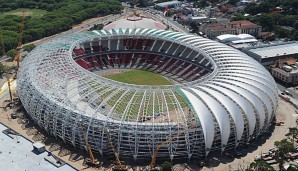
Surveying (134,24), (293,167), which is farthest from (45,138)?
(134,24)

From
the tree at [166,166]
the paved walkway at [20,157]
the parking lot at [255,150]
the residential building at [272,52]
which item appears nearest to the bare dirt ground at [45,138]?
the paved walkway at [20,157]

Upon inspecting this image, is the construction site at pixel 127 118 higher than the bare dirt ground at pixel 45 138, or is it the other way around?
the construction site at pixel 127 118

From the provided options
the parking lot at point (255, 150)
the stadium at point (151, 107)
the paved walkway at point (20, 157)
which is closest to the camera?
the paved walkway at point (20, 157)

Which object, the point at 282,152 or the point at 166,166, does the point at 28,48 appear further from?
the point at 282,152

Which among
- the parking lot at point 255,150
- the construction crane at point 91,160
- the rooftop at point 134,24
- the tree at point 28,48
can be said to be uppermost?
the rooftop at point 134,24

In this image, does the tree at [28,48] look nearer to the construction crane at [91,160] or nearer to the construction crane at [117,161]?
the construction crane at [91,160]

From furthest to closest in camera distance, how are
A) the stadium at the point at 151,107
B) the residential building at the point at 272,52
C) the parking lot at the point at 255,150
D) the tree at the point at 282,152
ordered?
1. the residential building at the point at 272,52
2. the parking lot at the point at 255,150
3. the stadium at the point at 151,107
4. the tree at the point at 282,152
